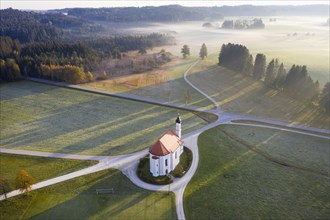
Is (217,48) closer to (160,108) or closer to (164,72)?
(164,72)

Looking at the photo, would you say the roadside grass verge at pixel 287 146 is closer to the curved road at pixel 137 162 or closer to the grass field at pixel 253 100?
the curved road at pixel 137 162

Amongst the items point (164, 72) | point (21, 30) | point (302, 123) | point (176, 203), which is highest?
point (21, 30)

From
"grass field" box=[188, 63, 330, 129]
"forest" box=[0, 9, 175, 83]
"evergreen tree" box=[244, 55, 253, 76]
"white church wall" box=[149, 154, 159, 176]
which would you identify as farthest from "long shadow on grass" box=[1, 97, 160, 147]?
"evergreen tree" box=[244, 55, 253, 76]

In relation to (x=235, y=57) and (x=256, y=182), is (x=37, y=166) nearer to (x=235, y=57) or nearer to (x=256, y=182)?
(x=256, y=182)

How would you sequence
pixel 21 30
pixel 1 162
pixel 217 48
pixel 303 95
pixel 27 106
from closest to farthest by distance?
pixel 1 162 < pixel 27 106 < pixel 303 95 < pixel 217 48 < pixel 21 30

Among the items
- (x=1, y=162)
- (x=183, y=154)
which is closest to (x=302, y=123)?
(x=183, y=154)

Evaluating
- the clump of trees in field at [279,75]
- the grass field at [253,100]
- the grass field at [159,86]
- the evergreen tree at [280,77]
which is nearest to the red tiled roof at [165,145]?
the grass field at [159,86]

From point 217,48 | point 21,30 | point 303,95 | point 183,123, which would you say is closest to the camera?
point 183,123
